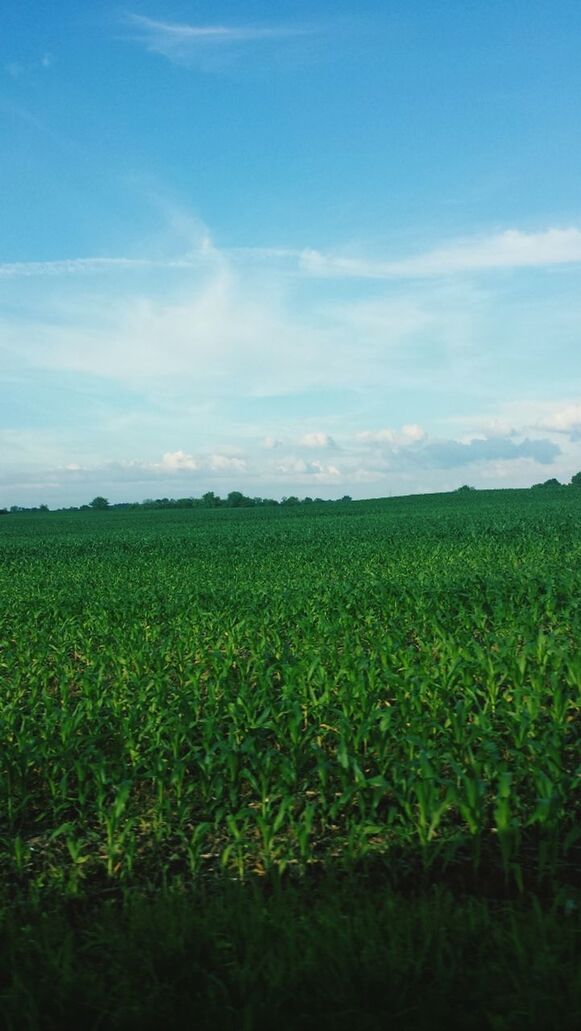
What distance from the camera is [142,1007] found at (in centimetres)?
354

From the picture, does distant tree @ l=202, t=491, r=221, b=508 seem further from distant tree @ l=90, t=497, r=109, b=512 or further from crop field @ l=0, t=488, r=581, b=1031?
crop field @ l=0, t=488, r=581, b=1031

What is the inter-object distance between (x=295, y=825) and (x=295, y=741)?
3.69ft

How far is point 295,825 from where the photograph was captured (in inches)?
207

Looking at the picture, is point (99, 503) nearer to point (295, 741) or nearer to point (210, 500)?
point (210, 500)

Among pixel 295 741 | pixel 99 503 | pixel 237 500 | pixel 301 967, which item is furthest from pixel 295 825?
pixel 99 503

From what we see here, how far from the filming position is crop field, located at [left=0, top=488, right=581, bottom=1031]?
362cm

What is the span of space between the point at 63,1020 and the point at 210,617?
28.7ft

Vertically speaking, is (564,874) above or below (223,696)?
below

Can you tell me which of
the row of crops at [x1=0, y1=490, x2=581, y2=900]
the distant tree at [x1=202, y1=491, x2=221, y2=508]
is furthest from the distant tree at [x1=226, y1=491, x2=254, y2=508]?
the row of crops at [x1=0, y1=490, x2=581, y2=900]

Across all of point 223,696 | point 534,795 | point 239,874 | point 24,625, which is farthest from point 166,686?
point 24,625

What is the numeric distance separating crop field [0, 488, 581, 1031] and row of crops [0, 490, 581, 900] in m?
0.03

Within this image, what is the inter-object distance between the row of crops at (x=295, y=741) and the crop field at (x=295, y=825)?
32mm

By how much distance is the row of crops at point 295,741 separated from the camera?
16.9 ft

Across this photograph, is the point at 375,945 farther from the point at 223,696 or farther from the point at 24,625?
the point at 24,625
